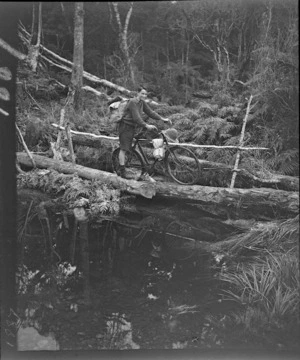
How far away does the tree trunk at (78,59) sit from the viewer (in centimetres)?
319

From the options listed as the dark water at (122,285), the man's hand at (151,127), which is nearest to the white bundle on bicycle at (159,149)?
the man's hand at (151,127)

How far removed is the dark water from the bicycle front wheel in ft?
0.95

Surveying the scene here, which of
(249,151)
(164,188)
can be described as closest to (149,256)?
(164,188)

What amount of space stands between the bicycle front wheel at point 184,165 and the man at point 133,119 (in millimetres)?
258

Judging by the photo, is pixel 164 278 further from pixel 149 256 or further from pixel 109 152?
pixel 109 152

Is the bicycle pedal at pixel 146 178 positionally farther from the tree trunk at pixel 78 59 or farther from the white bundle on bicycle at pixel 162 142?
the tree trunk at pixel 78 59

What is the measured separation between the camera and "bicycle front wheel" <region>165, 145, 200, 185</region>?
3.55 meters

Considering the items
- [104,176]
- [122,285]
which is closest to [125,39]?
[104,176]

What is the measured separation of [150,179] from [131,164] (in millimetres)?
210

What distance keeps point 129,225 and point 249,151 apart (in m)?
1.13

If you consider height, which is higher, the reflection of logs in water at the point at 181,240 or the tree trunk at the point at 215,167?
the tree trunk at the point at 215,167

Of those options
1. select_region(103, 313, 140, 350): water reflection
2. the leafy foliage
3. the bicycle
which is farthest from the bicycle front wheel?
select_region(103, 313, 140, 350): water reflection

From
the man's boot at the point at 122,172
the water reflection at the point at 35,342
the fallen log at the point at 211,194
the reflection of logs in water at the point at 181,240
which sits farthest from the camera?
the man's boot at the point at 122,172

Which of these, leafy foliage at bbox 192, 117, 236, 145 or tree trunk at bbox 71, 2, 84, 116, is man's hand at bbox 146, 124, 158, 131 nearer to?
leafy foliage at bbox 192, 117, 236, 145
